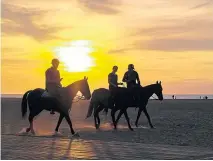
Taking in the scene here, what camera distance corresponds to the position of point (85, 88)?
60.1 feet

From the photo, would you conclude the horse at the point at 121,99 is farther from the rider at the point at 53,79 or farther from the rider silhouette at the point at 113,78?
the rider at the point at 53,79

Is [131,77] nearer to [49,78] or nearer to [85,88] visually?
[85,88]

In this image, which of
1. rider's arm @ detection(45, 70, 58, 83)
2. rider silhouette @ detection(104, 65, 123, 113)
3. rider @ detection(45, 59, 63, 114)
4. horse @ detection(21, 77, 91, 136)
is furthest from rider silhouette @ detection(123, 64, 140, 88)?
rider's arm @ detection(45, 70, 58, 83)

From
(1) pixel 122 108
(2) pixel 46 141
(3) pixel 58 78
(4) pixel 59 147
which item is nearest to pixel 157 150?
(4) pixel 59 147

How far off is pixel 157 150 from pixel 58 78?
20.7 feet

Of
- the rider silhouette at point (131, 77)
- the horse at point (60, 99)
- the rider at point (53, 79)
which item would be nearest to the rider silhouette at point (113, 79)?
the rider silhouette at point (131, 77)

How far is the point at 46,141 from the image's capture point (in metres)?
14.2

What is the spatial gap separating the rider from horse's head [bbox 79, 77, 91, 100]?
0.96 m

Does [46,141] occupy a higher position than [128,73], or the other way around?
[128,73]

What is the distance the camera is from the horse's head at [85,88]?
60.0ft

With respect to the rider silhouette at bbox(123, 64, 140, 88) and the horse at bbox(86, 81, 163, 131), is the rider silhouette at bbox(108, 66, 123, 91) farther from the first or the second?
the rider silhouette at bbox(123, 64, 140, 88)

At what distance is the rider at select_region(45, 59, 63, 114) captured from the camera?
17422mm

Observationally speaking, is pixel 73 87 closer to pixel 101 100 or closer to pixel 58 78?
pixel 58 78

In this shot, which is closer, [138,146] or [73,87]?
[138,146]
